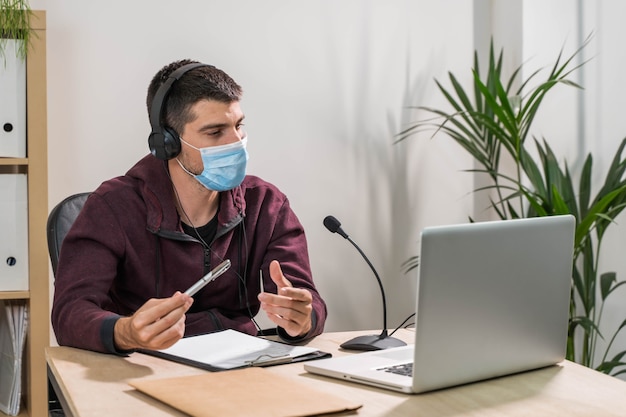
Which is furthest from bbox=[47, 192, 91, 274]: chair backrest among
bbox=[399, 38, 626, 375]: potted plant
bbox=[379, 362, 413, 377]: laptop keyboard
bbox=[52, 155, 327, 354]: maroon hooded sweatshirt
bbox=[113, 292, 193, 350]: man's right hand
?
bbox=[399, 38, 626, 375]: potted plant

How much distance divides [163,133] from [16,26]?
2.54ft

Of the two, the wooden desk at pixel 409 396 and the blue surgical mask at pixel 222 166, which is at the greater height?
the blue surgical mask at pixel 222 166

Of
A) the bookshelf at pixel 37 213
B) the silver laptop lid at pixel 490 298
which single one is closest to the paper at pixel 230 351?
the silver laptop lid at pixel 490 298

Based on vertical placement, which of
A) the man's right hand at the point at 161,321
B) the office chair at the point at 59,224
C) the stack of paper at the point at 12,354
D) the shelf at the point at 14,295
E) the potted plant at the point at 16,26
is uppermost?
the potted plant at the point at 16,26

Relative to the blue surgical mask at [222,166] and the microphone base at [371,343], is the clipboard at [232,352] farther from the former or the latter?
the blue surgical mask at [222,166]

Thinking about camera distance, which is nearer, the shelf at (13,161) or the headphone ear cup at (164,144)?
the headphone ear cup at (164,144)

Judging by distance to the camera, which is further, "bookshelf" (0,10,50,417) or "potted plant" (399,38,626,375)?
"potted plant" (399,38,626,375)

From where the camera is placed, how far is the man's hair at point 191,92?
193cm

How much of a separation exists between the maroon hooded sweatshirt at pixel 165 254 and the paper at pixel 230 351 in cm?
12

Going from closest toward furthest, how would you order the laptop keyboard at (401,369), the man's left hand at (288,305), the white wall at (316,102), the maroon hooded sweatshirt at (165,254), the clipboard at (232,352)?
the laptop keyboard at (401,369) < the clipboard at (232,352) < the man's left hand at (288,305) < the maroon hooded sweatshirt at (165,254) < the white wall at (316,102)

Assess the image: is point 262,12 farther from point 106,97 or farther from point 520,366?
point 520,366

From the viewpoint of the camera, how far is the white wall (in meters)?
2.74

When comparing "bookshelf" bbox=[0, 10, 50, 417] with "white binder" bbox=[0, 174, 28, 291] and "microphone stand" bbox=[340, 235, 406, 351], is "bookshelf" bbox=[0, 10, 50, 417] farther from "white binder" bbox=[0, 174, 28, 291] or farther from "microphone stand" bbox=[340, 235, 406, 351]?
"microphone stand" bbox=[340, 235, 406, 351]

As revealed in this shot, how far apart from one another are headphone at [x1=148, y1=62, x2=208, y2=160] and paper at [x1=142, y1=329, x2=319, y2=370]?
0.48 meters
